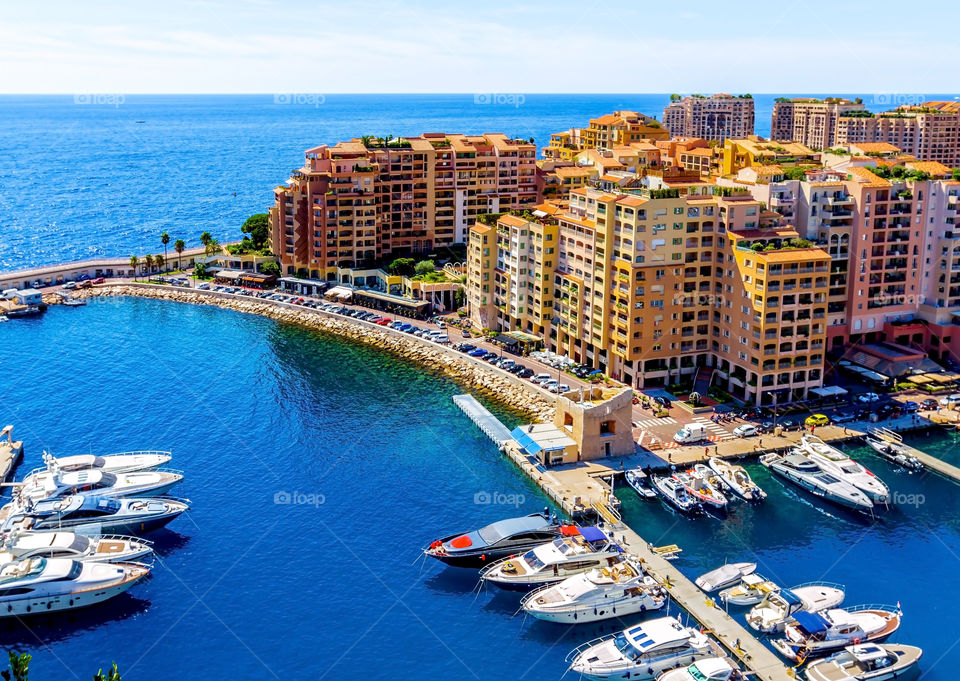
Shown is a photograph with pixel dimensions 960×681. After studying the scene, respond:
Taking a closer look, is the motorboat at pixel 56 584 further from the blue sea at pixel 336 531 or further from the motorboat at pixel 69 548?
the motorboat at pixel 69 548

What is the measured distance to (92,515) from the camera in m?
82.3

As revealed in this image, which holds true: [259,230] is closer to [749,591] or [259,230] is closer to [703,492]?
[703,492]

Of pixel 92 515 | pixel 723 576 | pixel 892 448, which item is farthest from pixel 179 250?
pixel 723 576

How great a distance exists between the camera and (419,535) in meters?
83.0

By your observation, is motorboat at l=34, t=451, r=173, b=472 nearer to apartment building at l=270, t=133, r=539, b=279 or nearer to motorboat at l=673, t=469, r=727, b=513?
motorboat at l=673, t=469, r=727, b=513

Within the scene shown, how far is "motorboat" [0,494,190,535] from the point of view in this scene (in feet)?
266

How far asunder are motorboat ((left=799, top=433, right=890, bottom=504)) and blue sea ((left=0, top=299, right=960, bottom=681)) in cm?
224

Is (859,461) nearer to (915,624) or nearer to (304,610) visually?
(915,624)

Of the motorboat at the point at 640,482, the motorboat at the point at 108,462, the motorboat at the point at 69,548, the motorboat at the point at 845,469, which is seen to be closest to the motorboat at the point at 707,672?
the motorboat at the point at 640,482

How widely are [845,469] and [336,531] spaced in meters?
50.0

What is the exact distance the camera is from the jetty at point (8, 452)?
92188mm

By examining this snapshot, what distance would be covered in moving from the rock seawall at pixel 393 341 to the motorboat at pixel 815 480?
82.8ft

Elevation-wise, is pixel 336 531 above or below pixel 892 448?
below

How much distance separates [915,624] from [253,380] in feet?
271
